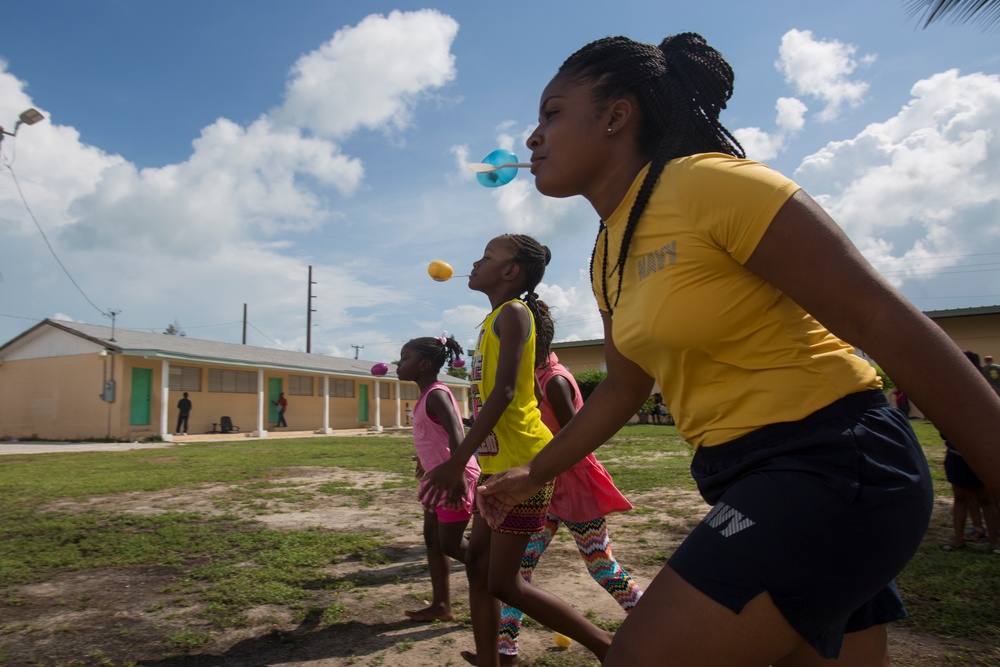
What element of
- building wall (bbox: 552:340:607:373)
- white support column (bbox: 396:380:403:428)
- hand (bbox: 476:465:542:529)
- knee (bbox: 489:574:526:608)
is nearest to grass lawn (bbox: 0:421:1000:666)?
→ knee (bbox: 489:574:526:608)

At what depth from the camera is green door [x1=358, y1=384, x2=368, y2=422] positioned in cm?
3422

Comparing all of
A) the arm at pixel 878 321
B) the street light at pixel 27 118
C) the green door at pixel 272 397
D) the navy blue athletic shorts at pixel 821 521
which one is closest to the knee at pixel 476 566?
the navy blue athletic shorts at pixel 821 521

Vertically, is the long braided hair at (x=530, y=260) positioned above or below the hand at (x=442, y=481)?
above

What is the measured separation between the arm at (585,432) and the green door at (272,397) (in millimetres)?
28635

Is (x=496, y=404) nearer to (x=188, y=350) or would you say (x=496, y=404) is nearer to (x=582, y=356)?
(x=188, y=350)

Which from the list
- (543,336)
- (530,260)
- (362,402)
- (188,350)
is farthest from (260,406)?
(530,260)

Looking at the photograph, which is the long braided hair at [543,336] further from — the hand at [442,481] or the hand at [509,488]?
the hand at [509,488]

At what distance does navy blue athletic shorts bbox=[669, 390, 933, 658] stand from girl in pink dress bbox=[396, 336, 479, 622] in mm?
2158

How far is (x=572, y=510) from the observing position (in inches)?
123

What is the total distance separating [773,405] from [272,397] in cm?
2956

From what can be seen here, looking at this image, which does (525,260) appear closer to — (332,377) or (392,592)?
(392,592)

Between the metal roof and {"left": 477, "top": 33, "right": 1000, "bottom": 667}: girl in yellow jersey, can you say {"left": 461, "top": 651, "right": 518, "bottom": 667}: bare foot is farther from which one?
the metal roof

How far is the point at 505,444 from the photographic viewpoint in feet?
9.76

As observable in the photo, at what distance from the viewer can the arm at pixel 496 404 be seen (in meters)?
2.62
